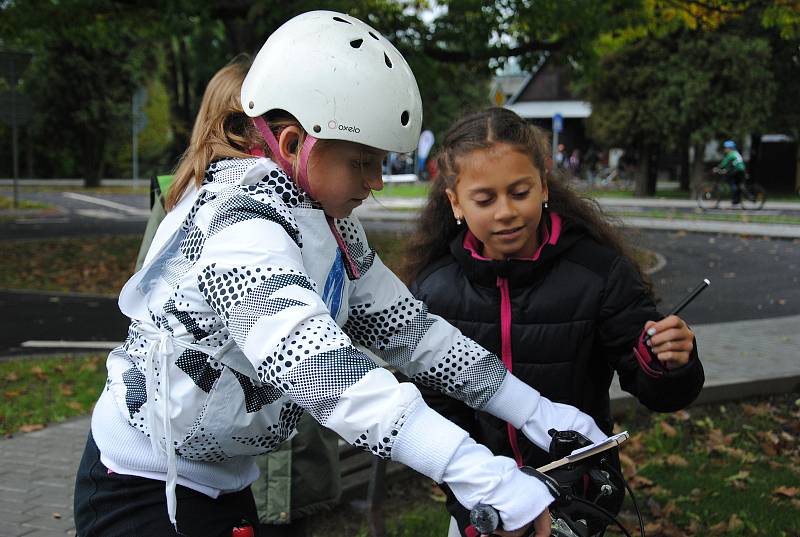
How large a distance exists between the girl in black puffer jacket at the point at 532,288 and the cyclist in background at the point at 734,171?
25513mm

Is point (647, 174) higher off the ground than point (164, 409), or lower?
lower

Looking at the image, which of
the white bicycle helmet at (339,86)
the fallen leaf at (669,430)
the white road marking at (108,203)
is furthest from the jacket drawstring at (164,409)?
the white road marking at (108,203)

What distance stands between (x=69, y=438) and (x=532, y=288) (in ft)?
13.2

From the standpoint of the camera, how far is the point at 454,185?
288 cm

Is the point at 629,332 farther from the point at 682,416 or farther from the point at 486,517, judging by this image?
the point at 682,416

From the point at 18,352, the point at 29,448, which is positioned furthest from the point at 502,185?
the point at 18,352

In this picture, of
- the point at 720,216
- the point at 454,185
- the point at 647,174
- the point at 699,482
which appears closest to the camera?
the point at 454,185

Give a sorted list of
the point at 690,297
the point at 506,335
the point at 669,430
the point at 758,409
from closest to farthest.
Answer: the point at 690,297, the point at 506,335, the point at 669,430, the point at 758,409

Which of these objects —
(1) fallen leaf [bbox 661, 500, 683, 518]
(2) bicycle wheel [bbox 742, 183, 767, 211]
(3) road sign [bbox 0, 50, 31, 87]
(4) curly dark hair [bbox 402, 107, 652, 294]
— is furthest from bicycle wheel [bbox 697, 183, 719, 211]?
(4) curly dark hair [bbox 402, 107, 652, 294]

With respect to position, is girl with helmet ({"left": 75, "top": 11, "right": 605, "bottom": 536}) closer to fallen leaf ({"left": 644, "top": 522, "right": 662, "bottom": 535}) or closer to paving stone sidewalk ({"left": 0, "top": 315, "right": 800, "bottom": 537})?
fallen leaf ({"left": 644, "top": 522, "right": 662, "bottom": 535})

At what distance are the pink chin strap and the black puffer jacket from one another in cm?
70

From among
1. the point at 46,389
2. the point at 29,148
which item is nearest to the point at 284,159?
the point at 46,389

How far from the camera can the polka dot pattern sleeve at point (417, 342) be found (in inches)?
90.9

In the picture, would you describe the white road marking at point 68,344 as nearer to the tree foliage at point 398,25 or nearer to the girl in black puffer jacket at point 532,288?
the tree foliage at point 398,25
